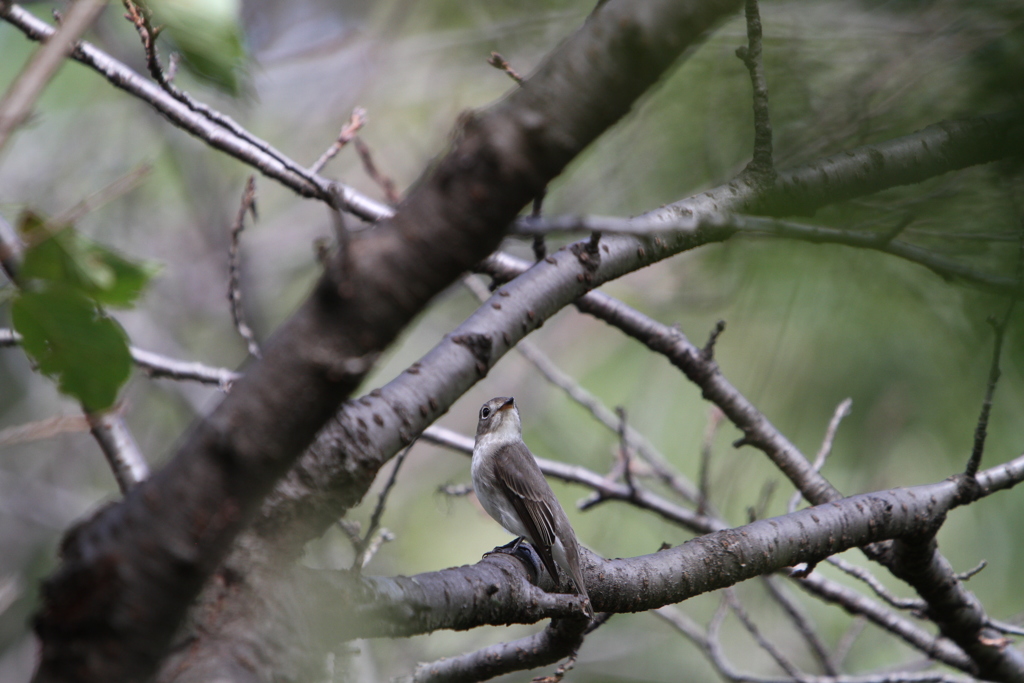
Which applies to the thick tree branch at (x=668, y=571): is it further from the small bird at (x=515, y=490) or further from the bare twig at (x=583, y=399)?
the bare twig at (x=583, y=399)

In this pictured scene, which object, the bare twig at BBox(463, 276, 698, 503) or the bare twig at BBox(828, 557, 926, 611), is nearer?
the bare twig at BBox(828, 557, 926, 611)

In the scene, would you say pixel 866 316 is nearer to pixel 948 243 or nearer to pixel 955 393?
pixel 955 393

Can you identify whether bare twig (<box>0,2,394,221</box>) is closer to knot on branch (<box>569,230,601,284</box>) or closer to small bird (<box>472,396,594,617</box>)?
knot on branch (<box>569,230,601,284</box>)

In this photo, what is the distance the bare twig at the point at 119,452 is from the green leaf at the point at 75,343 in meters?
1.34

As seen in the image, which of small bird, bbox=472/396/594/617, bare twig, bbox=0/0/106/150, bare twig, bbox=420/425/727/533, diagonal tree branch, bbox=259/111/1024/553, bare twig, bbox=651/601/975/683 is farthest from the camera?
bare twig, bbox=420/425/727/533

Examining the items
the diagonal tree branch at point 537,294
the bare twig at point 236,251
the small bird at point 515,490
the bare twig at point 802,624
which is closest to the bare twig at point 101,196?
the diagonal tree branch at point 537,294

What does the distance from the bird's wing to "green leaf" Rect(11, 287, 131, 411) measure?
1.58 meters

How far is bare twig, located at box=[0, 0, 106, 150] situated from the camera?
895 millimetres

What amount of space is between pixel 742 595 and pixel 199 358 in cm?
647

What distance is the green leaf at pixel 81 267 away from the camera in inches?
40.7

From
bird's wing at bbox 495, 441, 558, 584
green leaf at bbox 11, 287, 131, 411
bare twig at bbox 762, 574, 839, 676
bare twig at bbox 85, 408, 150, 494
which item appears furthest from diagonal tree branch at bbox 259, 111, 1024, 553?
bare twig at bbox 762, 574, 839, 676

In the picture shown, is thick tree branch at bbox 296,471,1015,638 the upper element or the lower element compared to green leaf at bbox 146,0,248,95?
lower

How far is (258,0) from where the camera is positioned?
7988 mm

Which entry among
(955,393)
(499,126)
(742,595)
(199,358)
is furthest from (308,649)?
(199,358)
